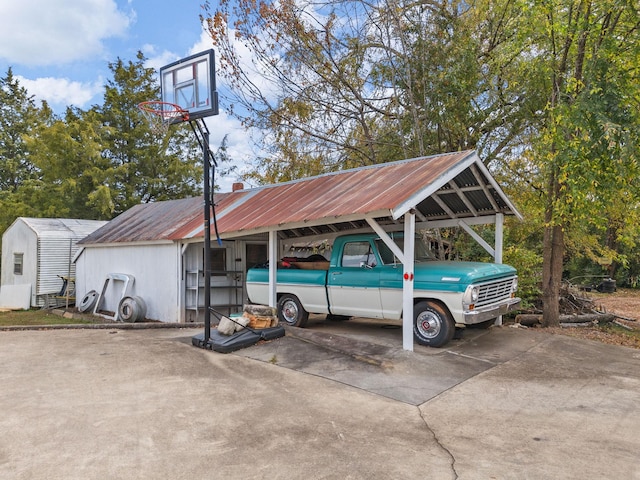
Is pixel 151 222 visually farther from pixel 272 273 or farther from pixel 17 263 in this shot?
pixel 17 263

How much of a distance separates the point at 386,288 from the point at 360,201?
5.55ft

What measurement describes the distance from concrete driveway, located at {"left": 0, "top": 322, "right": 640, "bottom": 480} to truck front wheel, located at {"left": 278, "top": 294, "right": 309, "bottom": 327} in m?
1.33

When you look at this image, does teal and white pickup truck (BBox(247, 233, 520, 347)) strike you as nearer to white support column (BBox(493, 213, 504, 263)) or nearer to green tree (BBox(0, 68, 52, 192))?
white support column (BBox(493, 213, 504, 263))

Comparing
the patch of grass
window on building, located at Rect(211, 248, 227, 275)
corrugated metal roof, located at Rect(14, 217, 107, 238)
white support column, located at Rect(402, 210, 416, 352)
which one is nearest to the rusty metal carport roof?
white support column, located at Rect(402, 210, 416, 352)

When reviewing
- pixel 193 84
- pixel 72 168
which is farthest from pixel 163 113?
pixel 72 168

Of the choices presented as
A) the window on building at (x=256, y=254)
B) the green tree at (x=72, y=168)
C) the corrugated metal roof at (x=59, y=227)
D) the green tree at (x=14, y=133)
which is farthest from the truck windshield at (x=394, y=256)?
the green tree at (x=14, y=133)

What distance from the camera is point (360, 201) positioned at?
27.6 ft

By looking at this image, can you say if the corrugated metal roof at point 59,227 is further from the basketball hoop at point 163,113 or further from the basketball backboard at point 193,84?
the basketball backboard at point 193,84

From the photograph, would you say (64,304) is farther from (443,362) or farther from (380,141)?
(443,362)

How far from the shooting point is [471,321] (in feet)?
25.0

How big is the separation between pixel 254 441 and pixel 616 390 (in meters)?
4.83

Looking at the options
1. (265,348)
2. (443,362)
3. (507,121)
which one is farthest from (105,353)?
(507,121)

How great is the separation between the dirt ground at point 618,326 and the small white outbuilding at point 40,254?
1764 centimetres

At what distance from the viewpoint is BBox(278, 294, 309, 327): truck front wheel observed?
33.2 feet
